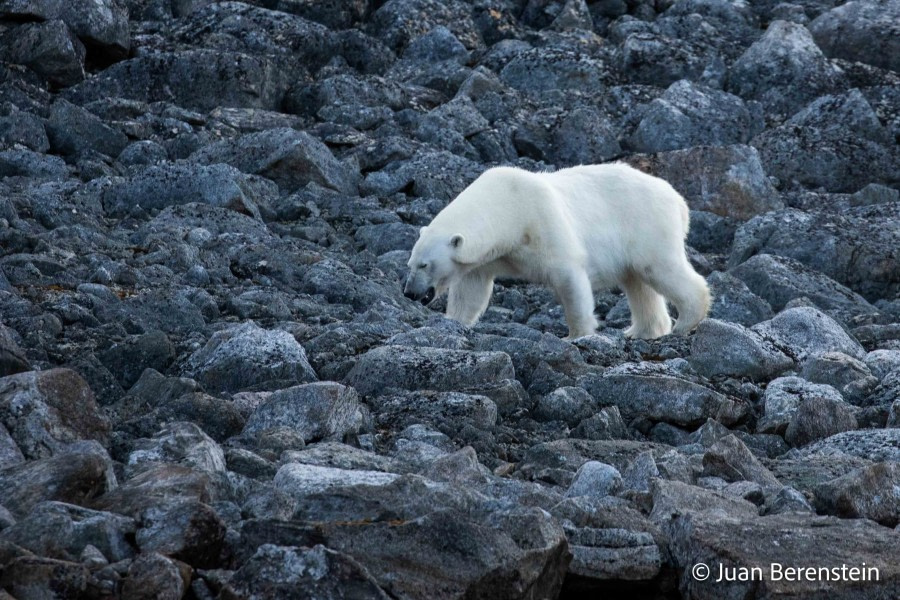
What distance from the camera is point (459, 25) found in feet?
71.6

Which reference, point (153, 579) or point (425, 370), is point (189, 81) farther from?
point (153, 579)

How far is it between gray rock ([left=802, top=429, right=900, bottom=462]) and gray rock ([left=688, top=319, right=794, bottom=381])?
1.64m

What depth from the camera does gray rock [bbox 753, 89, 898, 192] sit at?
1756 cm

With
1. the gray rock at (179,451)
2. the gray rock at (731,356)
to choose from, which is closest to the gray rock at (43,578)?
the gray rock at (179,451)

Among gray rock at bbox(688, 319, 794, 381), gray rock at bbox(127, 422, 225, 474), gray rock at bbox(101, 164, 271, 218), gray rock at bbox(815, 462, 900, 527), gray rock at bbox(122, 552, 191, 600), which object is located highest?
gray rock at bbox(122, 552, 191, 600)

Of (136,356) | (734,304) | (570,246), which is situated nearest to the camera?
(136,356)

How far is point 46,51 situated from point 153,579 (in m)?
15.2

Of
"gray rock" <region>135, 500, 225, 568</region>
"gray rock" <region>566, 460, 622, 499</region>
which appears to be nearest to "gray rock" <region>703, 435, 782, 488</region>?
"gray rock" <region>566, 460, 622, 499</region>

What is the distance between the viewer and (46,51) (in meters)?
17.4

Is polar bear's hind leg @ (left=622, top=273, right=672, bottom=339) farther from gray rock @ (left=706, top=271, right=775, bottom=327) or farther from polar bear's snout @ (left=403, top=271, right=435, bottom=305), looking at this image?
polar bear's snout @ (left=403, top=271, right=435, bottom=305)

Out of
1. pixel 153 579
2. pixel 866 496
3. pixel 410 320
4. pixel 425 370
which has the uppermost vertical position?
pixel 153 579

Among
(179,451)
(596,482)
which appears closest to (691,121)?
(596,482)

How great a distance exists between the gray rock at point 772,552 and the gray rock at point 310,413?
1923 millimetres

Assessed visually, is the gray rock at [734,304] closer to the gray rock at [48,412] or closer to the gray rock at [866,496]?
the gray rock at [866,496]
